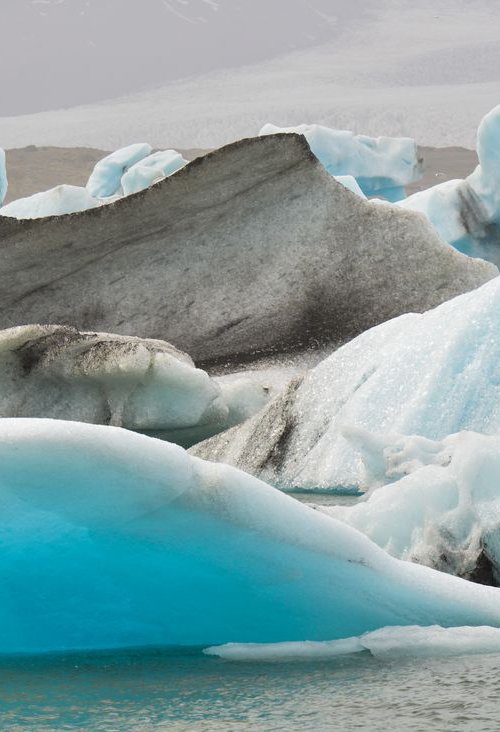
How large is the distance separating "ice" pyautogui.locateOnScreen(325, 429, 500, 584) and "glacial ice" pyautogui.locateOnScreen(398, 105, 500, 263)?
43.7ft

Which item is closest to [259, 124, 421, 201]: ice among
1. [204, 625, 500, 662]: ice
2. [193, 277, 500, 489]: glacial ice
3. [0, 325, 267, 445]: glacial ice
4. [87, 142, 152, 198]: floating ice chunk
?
[87, 142, 152, 198]: floating ice chunk

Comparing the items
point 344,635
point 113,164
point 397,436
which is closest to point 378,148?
point 113,164

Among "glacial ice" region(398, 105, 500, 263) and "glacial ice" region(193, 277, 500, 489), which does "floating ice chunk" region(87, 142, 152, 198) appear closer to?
"glacial ice" region(398, 105, 500, 263)

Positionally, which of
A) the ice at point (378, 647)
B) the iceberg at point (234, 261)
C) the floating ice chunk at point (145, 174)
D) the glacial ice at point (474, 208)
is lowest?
the ice at point (378, 647)

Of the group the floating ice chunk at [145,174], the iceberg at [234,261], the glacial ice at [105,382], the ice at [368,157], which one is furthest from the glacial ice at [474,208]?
the glacial ice at [105,382]

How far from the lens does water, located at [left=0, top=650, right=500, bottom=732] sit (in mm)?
2254

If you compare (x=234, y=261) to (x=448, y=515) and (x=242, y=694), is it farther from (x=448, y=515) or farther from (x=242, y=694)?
(x=242, y=694)

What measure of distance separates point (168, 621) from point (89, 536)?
28 centimetres

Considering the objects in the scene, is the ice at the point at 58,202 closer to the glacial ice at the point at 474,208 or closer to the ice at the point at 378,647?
the glacial ice at the point at 474,208

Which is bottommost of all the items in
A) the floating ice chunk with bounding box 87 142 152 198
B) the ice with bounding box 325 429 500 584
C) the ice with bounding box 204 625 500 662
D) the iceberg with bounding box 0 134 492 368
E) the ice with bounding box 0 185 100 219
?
the ice with bounding box 204 625 500 662

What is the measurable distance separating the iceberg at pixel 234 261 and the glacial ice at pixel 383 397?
2923 mm

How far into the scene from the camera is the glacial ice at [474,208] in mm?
16750

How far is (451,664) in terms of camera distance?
103 inches

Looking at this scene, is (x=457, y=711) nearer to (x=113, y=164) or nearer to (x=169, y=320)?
(x=169, y=320)
